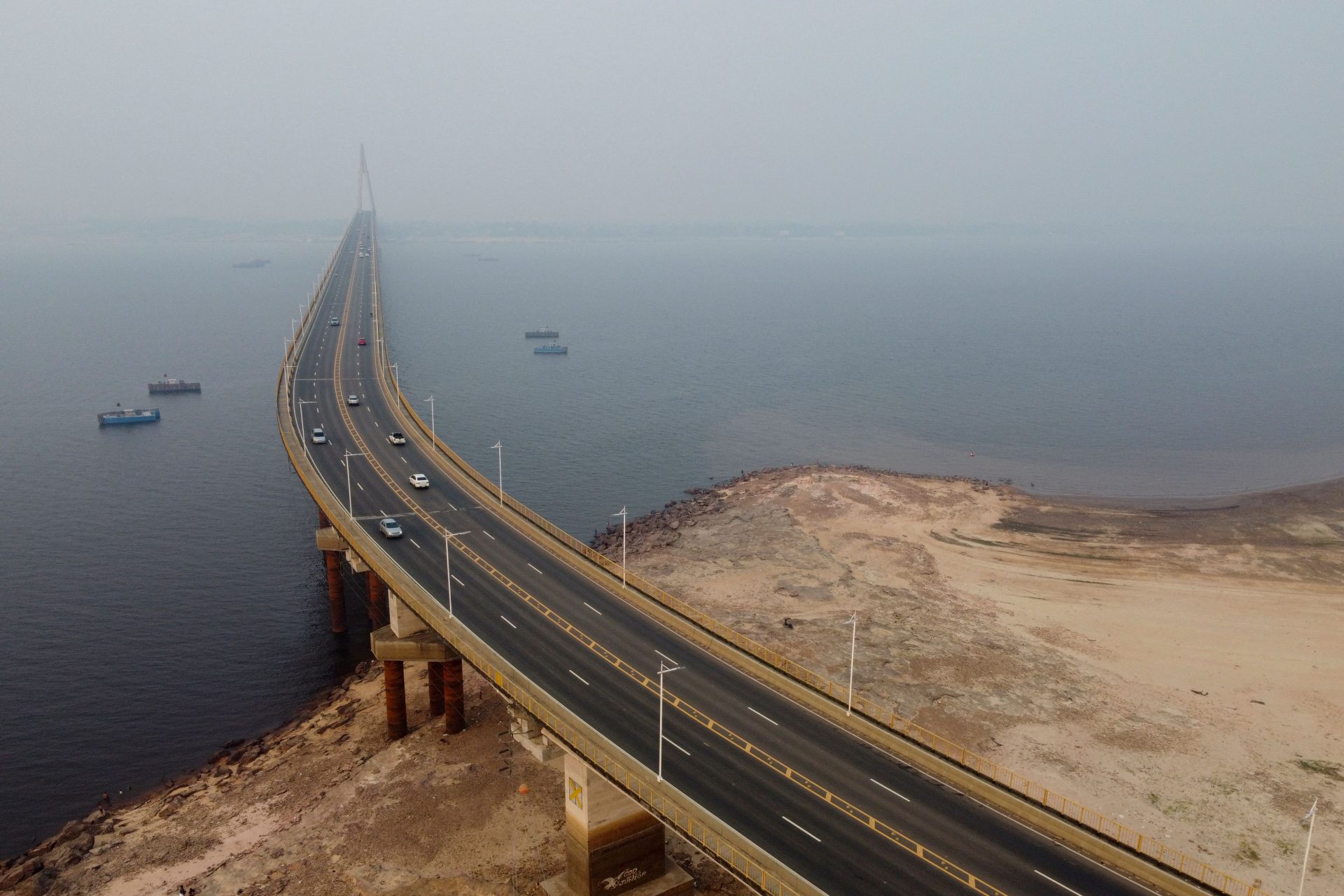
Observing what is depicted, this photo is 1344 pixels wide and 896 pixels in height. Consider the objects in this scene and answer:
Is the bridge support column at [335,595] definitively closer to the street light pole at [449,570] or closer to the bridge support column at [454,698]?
the street light pole at [449,570]

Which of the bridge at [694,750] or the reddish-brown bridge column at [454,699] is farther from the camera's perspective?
the reddish-brown bridge column at [454,699]

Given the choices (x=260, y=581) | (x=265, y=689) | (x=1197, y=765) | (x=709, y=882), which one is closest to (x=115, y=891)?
(x=265, y=689)

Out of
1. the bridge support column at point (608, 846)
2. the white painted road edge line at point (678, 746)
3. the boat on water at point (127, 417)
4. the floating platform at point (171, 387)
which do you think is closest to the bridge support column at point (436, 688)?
the bridge support column at point (608, 846)

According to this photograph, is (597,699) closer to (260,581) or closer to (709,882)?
(709,882)

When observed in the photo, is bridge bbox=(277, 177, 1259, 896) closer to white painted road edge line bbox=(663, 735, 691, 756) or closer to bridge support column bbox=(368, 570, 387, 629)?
white painted road edge line bbox=(663, 735, 691, 756)

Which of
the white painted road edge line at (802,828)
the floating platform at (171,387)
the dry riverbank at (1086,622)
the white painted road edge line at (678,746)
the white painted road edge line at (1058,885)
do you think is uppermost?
the white painted road edge line at (678,746)

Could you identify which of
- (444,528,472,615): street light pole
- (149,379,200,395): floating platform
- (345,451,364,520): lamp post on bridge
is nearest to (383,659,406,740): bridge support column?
(444,528,472,615): street light pole

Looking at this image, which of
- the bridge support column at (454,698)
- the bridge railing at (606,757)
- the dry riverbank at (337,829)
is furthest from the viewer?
the bridge support column at (454,698)

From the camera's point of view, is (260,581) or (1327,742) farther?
(260,581)
